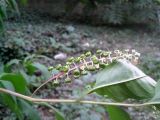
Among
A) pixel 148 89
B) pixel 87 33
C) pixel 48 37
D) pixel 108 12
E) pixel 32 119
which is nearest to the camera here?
pixel 148 89

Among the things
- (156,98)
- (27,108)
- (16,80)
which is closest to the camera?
(156,98)

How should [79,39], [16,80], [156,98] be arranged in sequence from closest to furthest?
[156,98]
[16,80]
[79,39]

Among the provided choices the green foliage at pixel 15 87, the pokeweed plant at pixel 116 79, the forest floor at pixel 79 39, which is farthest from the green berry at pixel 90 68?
the forest floor at pixel 79 39

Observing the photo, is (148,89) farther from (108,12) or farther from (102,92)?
(108,12)

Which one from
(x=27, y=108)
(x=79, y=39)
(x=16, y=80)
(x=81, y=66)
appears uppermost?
(x=81, y=66)

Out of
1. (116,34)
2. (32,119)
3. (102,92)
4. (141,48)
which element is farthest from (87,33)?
(102,92)

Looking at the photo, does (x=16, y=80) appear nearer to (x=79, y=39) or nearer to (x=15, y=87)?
(x=15, y=87)

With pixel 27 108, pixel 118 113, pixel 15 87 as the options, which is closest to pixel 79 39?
pixel 27 108
